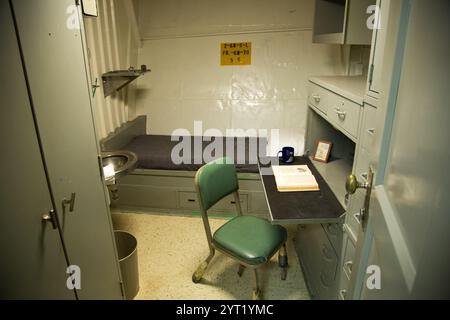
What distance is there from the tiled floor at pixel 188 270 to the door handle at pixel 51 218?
1001 mm

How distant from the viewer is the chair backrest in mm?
1695

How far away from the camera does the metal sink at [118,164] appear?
1.64 metres

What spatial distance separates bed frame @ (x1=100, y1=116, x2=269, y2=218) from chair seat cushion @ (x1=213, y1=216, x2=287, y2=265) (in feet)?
2.14

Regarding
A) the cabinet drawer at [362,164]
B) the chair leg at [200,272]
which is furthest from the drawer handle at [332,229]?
the chair leg at [200,272]

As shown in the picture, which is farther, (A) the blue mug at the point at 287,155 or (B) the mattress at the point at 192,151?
(B) the mattress at the point at 192,151

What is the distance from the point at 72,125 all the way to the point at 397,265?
114cm

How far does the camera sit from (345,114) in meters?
1.40

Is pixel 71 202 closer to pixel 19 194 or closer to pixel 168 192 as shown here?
pixel 19 194

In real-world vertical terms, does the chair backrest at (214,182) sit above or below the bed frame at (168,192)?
above

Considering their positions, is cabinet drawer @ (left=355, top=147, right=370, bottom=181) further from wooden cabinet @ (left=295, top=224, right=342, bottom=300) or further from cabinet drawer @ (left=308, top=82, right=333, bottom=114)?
cabinet drawer @ (left=308, top=82, right=333, bottom=114)

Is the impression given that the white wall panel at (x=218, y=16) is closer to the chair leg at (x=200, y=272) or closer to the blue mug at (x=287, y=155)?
the blue mug at (x=287, y=155)

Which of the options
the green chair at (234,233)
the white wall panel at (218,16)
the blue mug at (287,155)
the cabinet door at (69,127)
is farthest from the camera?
the white wall panel at (218,16)

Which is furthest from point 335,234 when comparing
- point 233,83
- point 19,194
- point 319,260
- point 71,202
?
point 233,83

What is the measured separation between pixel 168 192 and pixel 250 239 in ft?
3.82
